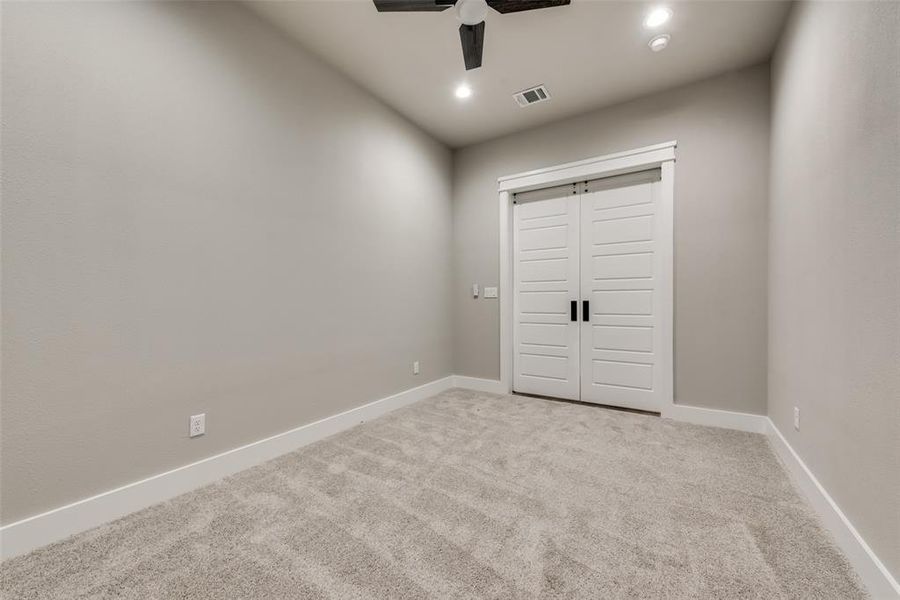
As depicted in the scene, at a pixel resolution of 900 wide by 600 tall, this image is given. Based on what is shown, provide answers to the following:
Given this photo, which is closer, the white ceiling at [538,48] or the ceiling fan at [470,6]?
the ceiling fan at [470,6]

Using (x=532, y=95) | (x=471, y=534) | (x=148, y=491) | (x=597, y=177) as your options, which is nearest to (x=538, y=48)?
(x=532, y=95)

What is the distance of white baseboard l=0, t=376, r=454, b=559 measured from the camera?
148 cm

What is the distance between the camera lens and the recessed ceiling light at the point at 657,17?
2.27 metres

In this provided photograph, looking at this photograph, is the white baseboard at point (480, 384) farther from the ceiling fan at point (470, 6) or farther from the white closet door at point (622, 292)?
the ceiling fan at point (470, 6)

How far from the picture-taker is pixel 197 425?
2.03m

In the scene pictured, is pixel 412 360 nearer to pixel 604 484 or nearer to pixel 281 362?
pixel 281 362

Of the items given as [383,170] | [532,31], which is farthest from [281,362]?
[532,31]

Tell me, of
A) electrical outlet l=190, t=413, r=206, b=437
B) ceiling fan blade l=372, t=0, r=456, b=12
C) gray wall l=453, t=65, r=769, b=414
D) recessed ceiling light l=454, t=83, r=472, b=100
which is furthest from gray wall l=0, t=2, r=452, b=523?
gray wall l=453, t=65, r=769, b=414

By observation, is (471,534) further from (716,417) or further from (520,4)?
(520,4)

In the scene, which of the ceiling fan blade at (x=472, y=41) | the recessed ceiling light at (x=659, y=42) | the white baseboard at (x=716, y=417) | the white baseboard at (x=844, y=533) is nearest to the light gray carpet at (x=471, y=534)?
the white baseboard at (x=844, y=533)

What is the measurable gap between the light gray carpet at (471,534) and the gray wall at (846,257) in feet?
1.15

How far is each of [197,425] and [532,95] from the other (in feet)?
12.1

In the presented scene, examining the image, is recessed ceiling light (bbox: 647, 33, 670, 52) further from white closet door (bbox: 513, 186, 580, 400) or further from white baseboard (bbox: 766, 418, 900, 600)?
white baseboard (bbox: 766, 418, 900, 600)

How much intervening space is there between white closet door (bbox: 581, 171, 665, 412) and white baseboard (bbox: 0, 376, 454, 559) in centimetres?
253
